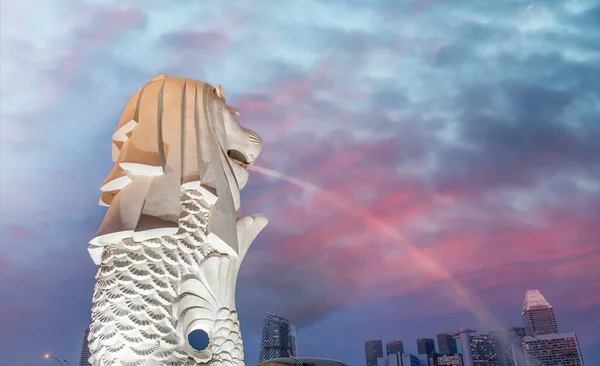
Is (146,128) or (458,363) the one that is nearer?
(146,128)

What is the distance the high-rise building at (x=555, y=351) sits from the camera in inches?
1852

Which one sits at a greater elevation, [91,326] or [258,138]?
[258,138]

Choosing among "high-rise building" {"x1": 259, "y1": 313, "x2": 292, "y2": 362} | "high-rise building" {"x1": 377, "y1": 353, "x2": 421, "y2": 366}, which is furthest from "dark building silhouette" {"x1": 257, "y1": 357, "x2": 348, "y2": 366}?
"high-rise building" {"x1": 377, "y1": 353, "x2": 421, "y2": 366}

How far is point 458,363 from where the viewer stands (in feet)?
173

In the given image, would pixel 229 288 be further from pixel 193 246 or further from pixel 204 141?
pixel 204 141

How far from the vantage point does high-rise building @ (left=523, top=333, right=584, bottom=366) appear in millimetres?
47031

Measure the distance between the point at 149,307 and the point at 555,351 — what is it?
54159 millimetres

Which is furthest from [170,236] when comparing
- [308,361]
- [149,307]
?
[308,361]

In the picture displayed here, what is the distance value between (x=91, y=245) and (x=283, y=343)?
3516 centimetres

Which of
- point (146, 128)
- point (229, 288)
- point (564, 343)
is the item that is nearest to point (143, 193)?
point (146, 128)

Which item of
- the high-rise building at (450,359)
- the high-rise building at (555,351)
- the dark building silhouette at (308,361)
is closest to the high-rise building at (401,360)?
the high-rise building at (450,359)

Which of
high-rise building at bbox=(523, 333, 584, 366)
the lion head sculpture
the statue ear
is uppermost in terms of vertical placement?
high-rise building at bbox=(523, 333, 584, 366)

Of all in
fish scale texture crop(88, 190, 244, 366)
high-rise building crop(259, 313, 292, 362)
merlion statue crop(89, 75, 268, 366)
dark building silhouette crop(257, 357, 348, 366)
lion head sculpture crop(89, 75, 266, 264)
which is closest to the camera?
fish scale texture crop(88, 190, 244, 366)

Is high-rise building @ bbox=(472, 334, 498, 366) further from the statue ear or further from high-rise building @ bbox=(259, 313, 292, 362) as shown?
the statue ear
